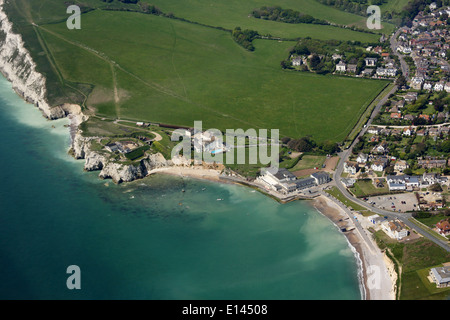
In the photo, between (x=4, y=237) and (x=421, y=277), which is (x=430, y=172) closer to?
(x=421, y=277)

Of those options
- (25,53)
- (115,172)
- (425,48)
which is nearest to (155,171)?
(115,172)

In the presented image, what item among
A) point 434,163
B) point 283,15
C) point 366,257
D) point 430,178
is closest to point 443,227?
point 366,257

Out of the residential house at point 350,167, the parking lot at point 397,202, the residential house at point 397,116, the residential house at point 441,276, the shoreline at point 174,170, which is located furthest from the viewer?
the residential house at point 397,116

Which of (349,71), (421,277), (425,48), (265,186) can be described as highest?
(425,48)

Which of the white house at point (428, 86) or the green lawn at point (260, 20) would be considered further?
the green lawn at point (260, 20)

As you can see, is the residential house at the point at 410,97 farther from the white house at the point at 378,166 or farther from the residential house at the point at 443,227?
the residential house at the point at 443,227

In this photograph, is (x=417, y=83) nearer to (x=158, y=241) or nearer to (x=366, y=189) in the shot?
(x=366, y=189)

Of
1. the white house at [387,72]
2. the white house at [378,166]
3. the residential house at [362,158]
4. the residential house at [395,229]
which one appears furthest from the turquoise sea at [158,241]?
the white house at [387,72]
